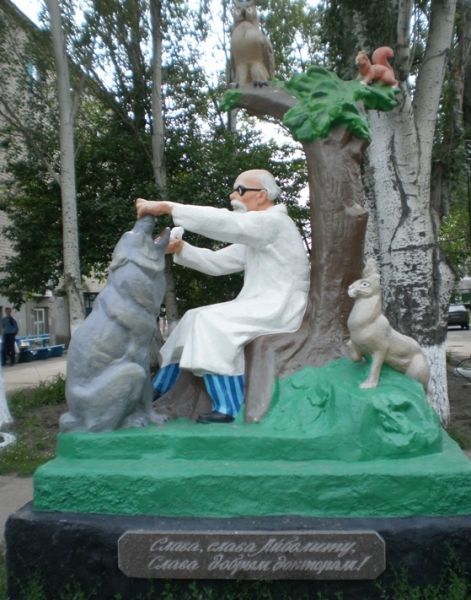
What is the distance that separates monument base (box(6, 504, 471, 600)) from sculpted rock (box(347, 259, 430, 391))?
2.34 ft

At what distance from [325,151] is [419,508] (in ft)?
6.34

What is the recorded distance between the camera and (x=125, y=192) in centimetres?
971

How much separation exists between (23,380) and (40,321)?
34.9 ft

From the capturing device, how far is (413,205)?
6.14m

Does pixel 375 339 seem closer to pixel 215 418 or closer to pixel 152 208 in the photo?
pixel 215 418

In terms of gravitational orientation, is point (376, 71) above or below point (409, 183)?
above

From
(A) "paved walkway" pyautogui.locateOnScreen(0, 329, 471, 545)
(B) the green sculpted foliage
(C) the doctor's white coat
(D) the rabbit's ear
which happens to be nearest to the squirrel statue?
(B) the green sculpted foliage

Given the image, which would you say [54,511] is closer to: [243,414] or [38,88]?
[243,414]

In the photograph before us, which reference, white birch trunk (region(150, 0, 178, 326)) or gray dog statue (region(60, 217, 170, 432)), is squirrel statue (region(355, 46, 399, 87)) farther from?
white birch trunk (region(150, 0, 178, 326))

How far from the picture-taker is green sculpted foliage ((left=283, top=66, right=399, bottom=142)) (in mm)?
3393

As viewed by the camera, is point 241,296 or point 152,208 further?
point 241,296

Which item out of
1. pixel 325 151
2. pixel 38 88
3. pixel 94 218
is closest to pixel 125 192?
pixel 94 218

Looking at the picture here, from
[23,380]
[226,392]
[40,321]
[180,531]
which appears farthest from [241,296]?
[40,321]

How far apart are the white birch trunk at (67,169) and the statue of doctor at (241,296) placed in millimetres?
4228
